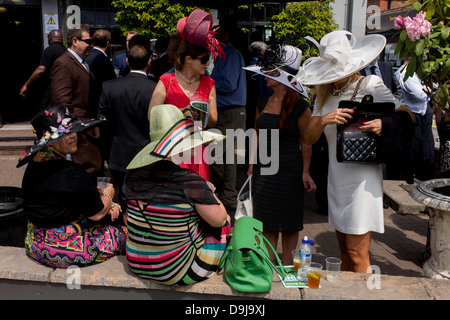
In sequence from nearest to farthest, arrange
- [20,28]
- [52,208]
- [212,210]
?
[212,210], [52,208], [20,28]

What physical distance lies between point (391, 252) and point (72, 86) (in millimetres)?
3822

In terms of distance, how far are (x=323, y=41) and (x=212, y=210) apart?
62.6 inches

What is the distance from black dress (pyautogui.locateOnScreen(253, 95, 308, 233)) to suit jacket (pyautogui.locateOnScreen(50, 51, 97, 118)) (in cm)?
220

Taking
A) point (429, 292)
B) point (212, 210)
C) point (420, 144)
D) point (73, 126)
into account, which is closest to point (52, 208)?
point (73, 126)

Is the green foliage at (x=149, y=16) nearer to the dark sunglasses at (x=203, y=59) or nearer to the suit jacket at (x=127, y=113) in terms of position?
the suit jacket at (x=127, y=113)

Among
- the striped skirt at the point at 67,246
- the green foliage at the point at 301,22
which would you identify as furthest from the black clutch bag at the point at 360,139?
the green foliage at the point at 301,22

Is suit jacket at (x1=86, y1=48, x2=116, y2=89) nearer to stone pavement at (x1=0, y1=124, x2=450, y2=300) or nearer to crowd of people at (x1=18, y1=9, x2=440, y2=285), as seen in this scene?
crowd of people at (x1=18, y1=9, x2=440, y2=285)

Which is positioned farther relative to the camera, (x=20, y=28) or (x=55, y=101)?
(x=20, y=28)

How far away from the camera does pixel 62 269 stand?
2945 mm

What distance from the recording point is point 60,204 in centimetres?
288

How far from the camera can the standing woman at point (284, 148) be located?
350 cm

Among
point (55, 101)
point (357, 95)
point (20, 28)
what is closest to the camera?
point (357, 95)

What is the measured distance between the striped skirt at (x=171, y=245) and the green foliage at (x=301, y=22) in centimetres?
1161
